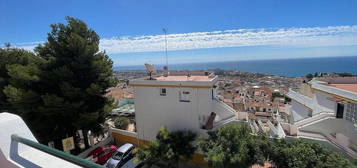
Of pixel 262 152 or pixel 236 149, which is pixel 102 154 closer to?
pixel 236 149

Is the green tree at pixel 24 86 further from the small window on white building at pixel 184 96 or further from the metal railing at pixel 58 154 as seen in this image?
the metal railing at pixel 58 154

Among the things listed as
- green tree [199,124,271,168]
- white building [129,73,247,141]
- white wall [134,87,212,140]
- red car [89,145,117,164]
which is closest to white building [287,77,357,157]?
green tree [199,124,271,168]

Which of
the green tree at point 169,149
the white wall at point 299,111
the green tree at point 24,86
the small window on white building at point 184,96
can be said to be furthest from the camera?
the white wall at point 299,111

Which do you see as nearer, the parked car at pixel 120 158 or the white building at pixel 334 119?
the white building at pixel 334 119

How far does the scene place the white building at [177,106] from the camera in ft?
37.8

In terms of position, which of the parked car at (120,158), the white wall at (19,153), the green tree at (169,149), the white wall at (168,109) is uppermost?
the white wall at (19,153)

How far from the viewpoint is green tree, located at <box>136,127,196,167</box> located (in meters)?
10.5

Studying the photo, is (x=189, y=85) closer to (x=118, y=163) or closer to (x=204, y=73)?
(x=204, y=73)

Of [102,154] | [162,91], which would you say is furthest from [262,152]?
[102,154]

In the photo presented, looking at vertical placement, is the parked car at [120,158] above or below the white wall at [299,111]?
below

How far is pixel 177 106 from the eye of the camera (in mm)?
12258

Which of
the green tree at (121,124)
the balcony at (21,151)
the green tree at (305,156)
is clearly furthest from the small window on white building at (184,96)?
the balcony at (21,151)

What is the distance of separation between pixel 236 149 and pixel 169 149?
4143 millimetres

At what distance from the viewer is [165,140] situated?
11.0m
